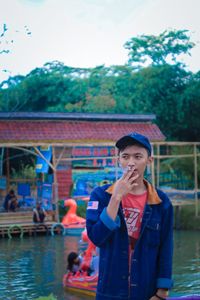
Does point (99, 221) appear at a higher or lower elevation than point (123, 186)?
lower

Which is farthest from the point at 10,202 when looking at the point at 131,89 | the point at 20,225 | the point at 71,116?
the point at 131,89

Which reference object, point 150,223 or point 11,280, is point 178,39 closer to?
point 11,280

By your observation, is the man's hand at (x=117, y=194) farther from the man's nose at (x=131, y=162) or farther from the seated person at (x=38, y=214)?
the seated person at (x=38, y=214)

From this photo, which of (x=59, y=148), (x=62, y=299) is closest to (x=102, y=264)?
(x=62, y=299)

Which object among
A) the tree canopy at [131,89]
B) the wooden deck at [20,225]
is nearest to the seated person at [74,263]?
the wooden deck at [20,225]

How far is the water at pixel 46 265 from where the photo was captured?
34.0 feet

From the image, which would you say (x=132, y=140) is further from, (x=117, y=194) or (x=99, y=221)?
(x=99, y=221)

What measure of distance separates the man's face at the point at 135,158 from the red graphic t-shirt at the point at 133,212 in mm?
122

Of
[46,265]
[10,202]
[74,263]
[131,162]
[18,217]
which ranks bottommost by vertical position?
[46,265]

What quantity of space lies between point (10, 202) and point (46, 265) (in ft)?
20.4

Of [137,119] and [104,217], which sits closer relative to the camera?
[104,217]

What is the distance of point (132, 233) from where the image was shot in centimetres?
303

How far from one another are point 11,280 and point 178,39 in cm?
2201

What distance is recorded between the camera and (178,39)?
1233 inches
